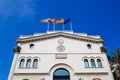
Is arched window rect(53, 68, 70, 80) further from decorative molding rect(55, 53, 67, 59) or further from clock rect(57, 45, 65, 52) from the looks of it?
clock rect(57, 45, 65, 52)

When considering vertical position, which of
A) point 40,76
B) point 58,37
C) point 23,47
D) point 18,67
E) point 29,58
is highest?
point 58,37

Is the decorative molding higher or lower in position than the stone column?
higher

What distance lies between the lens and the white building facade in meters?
24.7

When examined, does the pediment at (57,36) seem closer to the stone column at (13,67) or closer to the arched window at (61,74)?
the stone column at (13,67)

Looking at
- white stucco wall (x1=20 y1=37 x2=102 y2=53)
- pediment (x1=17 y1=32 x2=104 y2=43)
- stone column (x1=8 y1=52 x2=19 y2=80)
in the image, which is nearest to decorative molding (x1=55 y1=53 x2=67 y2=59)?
white stucco wall (x1=20 y1=37 x2=102 y2=53)

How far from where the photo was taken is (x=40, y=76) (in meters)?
24.5

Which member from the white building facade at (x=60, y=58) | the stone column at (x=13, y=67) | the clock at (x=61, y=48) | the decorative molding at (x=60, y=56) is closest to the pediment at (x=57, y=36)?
the white building facade at (x=60, y=58)

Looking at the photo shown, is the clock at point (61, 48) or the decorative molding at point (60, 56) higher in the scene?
the clock at point (61, 48)

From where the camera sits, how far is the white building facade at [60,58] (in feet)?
81.1

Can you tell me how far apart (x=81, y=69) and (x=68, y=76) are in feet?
8.06

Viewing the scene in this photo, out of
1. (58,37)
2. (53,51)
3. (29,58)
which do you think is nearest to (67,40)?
(58,37)

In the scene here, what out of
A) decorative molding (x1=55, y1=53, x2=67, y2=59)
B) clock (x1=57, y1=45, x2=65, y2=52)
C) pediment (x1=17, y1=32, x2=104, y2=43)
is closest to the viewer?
decorative molding (x1=55, y1=53, x2=67, y2=59)

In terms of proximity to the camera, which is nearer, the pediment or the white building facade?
the white building facade

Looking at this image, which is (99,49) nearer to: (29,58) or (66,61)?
(66,61)
